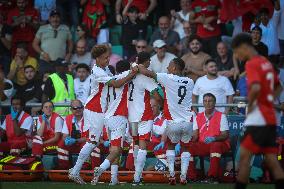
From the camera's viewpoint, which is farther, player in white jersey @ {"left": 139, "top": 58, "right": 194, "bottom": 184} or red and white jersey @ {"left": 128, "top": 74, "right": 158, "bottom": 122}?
player in white jersey @ {"left": 139, "top": 58, "right": 194, "bottom": 184}

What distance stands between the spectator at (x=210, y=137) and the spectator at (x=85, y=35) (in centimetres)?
510

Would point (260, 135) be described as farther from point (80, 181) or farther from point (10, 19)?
point (10, 19)

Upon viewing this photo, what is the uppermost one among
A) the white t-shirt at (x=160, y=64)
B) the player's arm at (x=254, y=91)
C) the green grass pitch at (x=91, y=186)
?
the white t-shirt at (x=160, y=64)

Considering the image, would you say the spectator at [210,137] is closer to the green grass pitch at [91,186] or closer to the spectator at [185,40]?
the green grass pitch at [91,186]

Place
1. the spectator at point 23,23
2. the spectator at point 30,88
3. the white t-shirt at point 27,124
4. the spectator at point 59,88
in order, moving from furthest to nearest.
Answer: the spectator at point 23,23 → the spectator at point 30,88 → the spectator at point 59,88 → the white t-shirt at point 27,124

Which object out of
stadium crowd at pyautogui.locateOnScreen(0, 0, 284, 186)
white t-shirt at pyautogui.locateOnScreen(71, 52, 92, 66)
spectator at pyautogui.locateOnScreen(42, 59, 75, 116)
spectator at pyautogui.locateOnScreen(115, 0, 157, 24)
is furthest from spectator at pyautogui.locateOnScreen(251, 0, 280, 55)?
spectator at pyautogui.locateOnScreen(42, 59, 75, 116)

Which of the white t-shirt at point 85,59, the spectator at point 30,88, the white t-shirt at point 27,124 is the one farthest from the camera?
the white t-shirt at point 85,59

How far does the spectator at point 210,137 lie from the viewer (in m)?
16.4

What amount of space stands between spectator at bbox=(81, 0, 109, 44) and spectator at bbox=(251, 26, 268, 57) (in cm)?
394

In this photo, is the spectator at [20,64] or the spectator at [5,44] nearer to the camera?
the spectator at [20,64]

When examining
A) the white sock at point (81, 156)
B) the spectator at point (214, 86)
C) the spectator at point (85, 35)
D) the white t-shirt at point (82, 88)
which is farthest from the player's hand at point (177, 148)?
the spectator at point (85, 35)

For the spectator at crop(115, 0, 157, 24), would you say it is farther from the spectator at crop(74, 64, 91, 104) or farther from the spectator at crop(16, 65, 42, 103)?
the spectator at crop(16, 65, 42, 103)

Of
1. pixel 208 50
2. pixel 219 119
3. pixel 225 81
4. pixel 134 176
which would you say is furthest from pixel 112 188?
pixel 208 50

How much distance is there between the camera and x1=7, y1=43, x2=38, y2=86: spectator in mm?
20625
